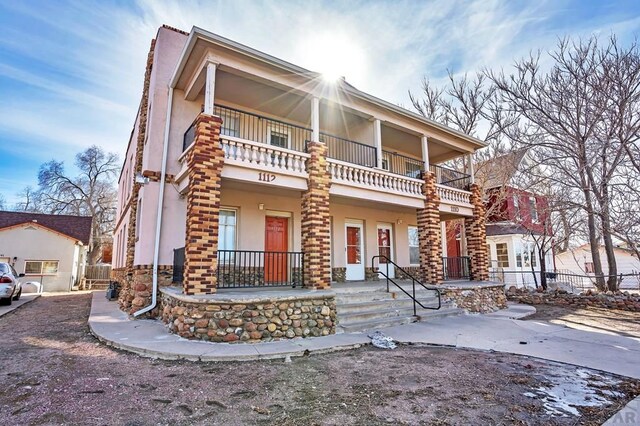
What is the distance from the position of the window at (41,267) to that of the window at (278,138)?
59.6 feet

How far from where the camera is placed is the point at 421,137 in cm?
1129

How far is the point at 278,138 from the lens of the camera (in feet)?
33.8

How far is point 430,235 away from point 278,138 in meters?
5.86

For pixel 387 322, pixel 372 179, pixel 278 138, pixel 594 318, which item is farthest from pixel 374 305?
pixel 594 318

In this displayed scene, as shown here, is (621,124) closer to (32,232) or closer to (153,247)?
(153,247)

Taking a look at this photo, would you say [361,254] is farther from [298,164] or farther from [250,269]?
[298,164]

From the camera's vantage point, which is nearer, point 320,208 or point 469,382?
point 469,382

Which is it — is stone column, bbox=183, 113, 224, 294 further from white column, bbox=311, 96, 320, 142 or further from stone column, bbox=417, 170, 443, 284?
stone column, bbox=417, 170, 443, 284

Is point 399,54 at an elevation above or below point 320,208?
above

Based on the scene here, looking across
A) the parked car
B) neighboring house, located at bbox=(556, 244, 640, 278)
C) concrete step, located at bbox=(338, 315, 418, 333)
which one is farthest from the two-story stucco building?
neighboring house, located at bbox=(556, 244, 640, 278)

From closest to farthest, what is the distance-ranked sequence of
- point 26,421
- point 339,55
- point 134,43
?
point 26,421 → point 339,55 → point 134,43

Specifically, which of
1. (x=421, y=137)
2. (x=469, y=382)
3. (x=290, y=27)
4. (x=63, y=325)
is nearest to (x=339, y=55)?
(x=290, y=27)

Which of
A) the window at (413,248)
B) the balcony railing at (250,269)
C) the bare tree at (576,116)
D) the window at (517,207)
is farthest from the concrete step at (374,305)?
the window at (517,207)

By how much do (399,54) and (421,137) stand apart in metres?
2.83
